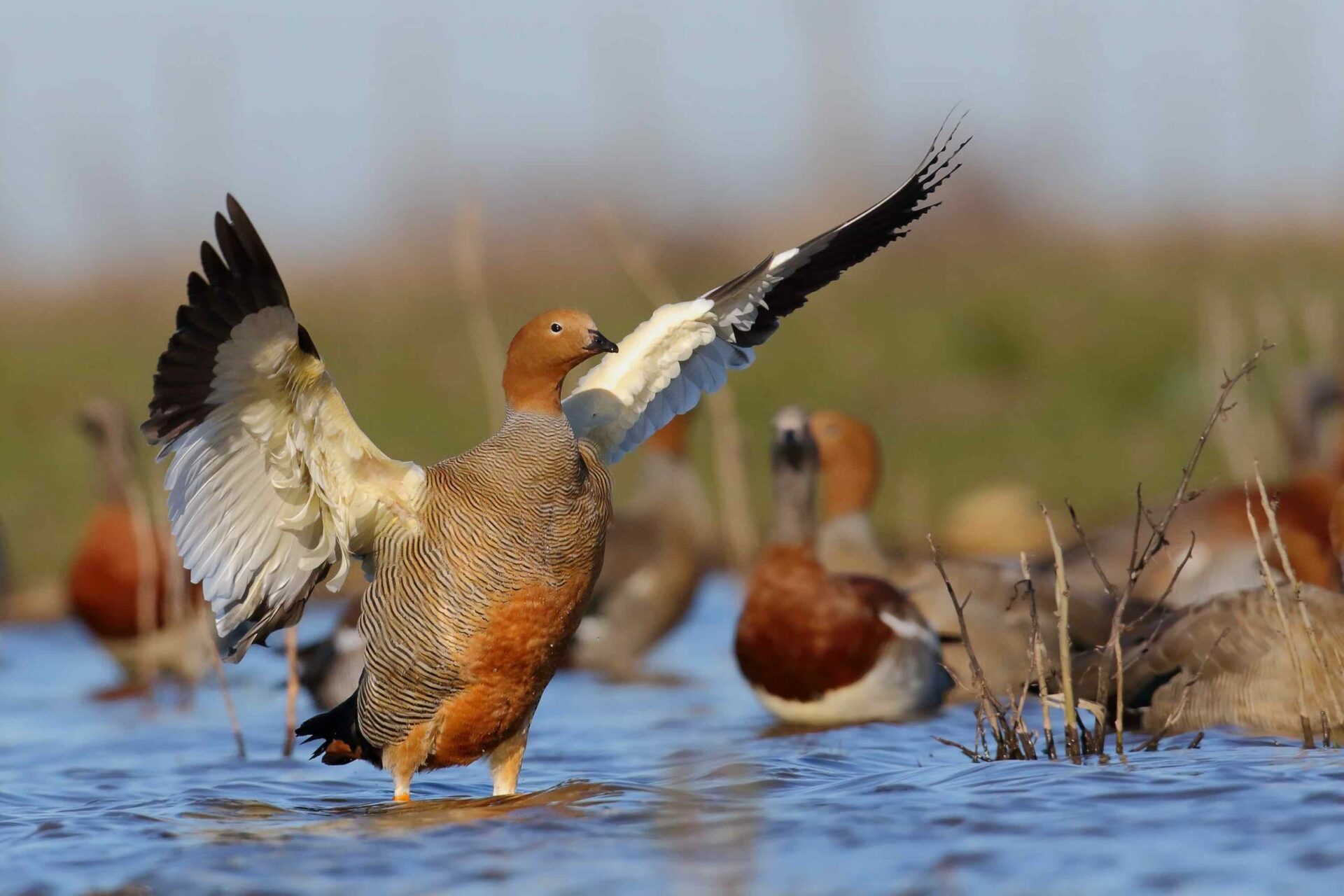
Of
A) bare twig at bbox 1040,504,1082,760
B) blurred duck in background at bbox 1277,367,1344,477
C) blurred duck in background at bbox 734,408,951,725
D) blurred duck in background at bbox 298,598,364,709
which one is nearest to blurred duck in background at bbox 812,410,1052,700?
blurred duck in background at bbox 734,408,951,725

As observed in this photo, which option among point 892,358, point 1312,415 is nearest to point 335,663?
point 1312,415

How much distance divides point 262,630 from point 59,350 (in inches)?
524

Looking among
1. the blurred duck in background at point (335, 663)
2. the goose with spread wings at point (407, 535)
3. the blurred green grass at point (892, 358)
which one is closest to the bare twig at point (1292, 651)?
the goose with spread wings at point (407, 535)

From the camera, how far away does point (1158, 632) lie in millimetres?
6086

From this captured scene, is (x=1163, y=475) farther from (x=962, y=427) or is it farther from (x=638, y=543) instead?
(x=638, y=543)

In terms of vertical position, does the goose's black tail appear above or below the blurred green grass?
below

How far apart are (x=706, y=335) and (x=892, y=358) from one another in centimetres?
1119

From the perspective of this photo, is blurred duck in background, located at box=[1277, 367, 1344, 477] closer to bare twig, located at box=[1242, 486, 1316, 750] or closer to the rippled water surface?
the rippled water surface

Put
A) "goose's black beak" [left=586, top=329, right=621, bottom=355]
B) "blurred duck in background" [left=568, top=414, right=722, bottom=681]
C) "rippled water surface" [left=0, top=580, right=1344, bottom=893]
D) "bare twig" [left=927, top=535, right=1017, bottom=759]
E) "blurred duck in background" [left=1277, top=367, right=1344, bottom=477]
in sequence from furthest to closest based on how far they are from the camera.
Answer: "blurred duck in background" [left=1277, top=367, right=1344, bottom=477] < "blurred duck in background" [left=568, top=414, right=722, bottom=681] < "goose's black beak" [left=586, top=329, right=621, bottom=355] < "bare twig" [left=927, top=535, right=1017, bottom=759] < "rippled water surface" [left=0, top=580, right=1344, bottom=893]

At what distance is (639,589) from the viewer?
934cm

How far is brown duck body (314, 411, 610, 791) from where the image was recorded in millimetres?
5320

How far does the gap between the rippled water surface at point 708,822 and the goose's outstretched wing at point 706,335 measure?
4.04 ft

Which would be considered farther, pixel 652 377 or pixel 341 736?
pixel 652 377

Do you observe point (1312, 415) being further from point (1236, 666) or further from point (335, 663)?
point (335, 663)
